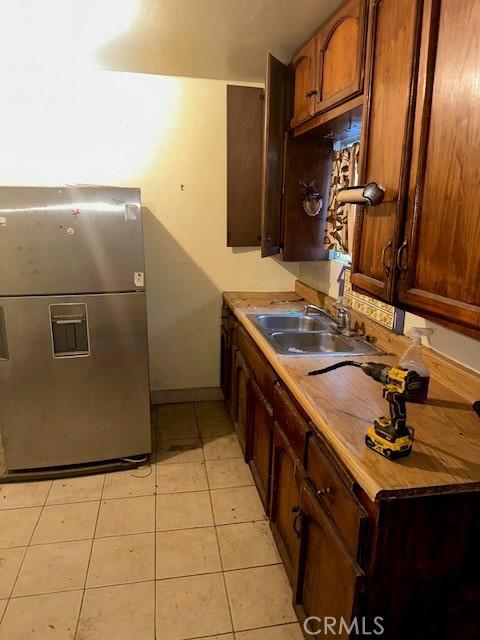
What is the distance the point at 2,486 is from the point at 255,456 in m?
1.36

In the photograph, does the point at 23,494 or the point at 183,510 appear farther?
the point at 23,494

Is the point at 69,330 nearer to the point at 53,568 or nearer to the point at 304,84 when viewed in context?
the point at 53,568

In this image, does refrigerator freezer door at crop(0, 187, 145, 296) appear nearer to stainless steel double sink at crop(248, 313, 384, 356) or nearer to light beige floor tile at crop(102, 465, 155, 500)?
stainless steel double sink at crop(248, 313, 384, 356)

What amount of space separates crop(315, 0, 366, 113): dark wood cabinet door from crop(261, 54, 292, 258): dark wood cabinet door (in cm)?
34

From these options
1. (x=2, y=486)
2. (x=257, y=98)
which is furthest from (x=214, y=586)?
(x=257, y=98)

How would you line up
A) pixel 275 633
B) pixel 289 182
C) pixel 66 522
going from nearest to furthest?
pixel 275 633, pixel 66 522, pixel 289 182

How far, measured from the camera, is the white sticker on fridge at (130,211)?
2.17 meters

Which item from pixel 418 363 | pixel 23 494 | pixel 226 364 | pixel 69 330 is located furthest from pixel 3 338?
pixel 418 363

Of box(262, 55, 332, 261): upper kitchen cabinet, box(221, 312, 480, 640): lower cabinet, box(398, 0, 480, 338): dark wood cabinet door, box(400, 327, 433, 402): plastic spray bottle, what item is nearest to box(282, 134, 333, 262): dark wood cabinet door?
box(262, 55, 332, 261): upper kitchen cabinet

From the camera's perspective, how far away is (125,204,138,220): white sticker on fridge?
2170 millimetres

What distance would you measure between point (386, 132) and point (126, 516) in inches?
77.7

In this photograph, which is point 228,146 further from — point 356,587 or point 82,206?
point 356,587

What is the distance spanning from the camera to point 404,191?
1.26 m

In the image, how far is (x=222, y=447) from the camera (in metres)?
2.67
